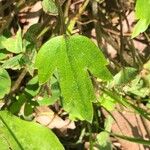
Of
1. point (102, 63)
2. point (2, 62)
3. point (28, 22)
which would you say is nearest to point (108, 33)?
point (28, 22)

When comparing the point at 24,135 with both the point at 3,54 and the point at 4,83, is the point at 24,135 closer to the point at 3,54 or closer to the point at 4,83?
the point at 4,83

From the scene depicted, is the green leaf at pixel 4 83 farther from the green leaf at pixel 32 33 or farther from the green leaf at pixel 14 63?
the green leaf at pixel 32 33

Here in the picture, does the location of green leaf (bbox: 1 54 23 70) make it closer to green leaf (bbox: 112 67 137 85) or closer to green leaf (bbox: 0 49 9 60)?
green leaf (bbox: 0 49 9 60)

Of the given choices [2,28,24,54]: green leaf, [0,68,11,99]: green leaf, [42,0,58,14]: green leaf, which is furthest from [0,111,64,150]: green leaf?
[42,0,58,14]: green leaf

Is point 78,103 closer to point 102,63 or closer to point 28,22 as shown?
point 102,63

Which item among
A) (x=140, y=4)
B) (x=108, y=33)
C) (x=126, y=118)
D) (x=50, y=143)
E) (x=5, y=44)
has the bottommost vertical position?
(x=126, y=118)

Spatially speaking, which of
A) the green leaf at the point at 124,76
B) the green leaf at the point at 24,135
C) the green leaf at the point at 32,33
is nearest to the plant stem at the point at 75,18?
the green leaf at the point at 32,33

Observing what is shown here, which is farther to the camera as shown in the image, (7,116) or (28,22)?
(28,22)
